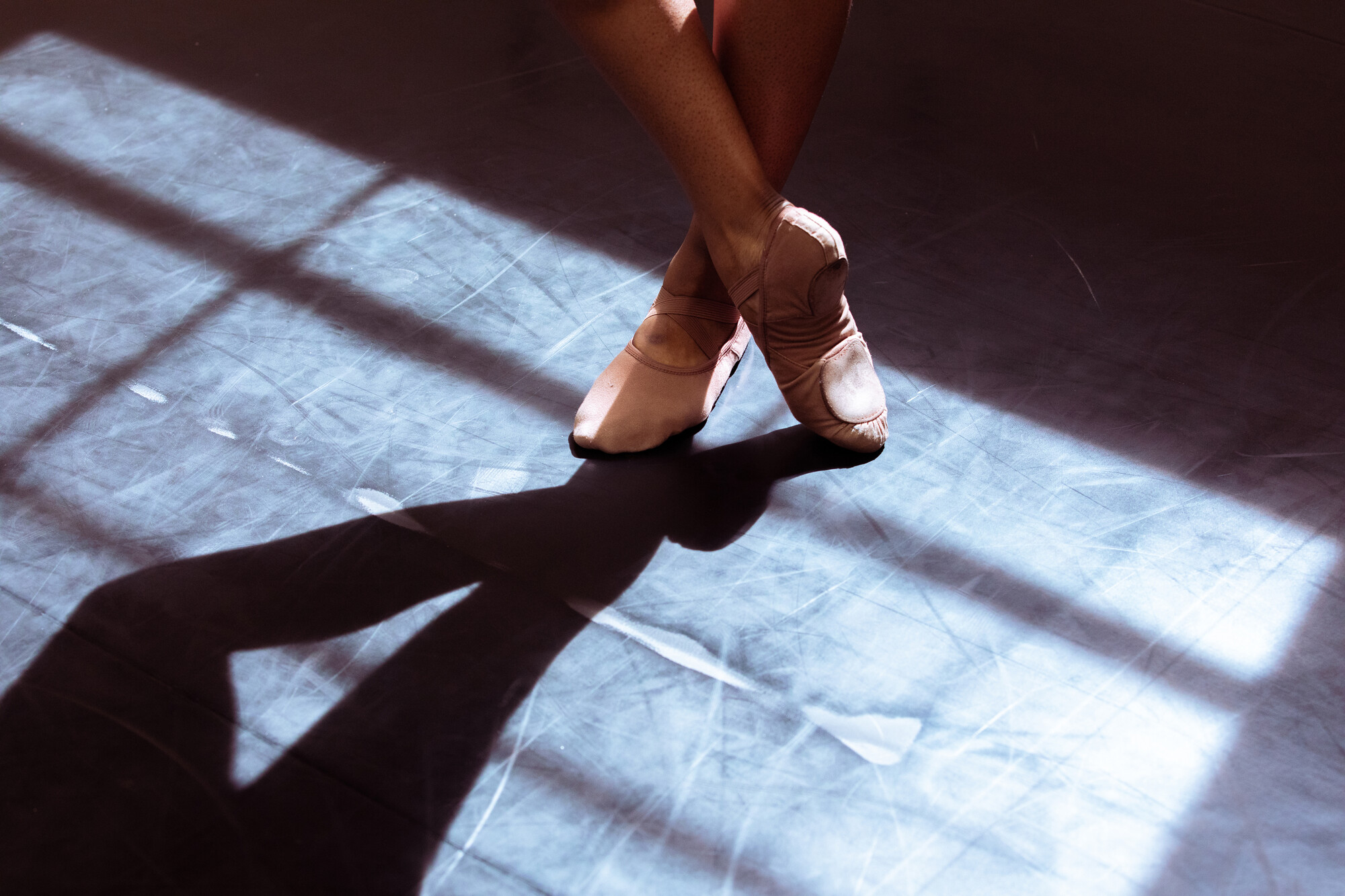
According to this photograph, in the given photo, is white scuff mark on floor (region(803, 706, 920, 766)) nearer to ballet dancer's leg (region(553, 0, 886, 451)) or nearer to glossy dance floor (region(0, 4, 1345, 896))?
glossy dance floor (region(0, 4, 1345, 896))

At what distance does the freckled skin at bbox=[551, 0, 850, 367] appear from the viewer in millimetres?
1128

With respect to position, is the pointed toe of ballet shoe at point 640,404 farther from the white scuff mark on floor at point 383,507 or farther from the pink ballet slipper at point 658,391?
the white scuff mark on floor at point 383,507

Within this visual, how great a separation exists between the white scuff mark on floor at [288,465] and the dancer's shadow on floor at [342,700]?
0.10 m

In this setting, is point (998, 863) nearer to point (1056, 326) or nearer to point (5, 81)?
point (1056, 326)

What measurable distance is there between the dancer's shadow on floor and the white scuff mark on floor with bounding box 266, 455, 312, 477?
0.34ft

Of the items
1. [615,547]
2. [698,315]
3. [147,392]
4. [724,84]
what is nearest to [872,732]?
[615,547]

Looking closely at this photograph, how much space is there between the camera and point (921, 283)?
1.60m

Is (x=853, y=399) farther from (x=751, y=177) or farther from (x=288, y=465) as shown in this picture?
(x=288, y=465)

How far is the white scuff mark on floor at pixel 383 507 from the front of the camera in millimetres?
1242

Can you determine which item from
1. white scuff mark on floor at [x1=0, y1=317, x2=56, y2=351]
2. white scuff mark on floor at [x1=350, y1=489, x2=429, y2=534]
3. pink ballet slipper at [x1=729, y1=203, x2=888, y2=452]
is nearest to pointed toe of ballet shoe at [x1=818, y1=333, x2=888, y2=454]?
pink ballet slipper at [x1=729, y1=203, x2=888, y2=452]

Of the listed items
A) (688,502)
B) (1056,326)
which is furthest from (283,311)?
(1056,326)

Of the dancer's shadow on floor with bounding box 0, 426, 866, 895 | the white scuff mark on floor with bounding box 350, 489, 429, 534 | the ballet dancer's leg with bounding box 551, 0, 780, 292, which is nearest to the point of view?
the dancer's shadow on floor with bounding box 0, 426, 866, 895

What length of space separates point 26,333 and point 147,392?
23cm

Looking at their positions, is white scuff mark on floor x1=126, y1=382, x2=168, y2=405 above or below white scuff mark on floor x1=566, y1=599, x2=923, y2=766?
below
